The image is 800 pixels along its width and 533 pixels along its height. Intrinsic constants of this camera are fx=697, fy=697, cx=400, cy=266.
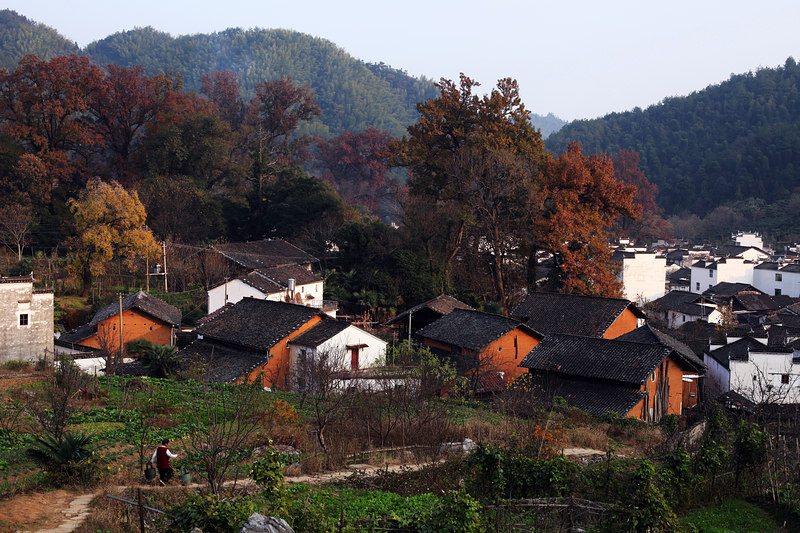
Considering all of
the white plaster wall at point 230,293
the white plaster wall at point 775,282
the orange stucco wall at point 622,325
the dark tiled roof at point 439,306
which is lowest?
the orange stucco wall at point 622,325

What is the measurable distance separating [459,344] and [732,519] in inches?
617

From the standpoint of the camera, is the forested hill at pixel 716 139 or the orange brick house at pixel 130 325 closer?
the orange brick house at pixel 130 325

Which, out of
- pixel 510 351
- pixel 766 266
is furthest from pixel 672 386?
pixel 766 266

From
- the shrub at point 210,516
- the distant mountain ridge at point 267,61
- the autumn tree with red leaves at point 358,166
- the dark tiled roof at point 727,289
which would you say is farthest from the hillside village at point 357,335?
the distant mountain ridge at point 267,61

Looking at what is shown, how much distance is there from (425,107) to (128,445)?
2754cm

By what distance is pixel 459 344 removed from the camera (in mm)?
24766

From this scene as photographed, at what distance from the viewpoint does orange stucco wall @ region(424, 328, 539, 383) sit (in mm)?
24000

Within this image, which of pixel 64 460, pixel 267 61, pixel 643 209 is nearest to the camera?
pixel 64 460

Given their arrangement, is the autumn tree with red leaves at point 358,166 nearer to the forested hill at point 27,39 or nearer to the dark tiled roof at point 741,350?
the dark tiled roof at point 741,350

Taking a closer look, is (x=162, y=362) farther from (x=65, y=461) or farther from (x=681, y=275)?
(x=681, y=275)

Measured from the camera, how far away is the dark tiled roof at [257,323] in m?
23.8

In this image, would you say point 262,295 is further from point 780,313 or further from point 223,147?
point 780,313

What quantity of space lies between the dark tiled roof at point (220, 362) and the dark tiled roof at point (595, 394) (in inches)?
367

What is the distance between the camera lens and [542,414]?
597 inches
